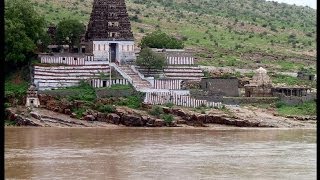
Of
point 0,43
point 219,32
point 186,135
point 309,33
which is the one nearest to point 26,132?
point 186,135

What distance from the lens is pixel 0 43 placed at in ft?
9.93

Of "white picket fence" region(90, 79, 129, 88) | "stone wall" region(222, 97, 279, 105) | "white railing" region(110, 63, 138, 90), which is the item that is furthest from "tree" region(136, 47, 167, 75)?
"stone wall" region(222, 97, 279, 105)

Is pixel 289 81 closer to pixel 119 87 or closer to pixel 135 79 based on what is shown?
pixel 135 79

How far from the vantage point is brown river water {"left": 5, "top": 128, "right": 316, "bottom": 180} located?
24703 millimetres

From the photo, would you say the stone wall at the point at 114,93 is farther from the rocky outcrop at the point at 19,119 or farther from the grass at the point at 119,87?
the rocky outcrop at the point at 19,119

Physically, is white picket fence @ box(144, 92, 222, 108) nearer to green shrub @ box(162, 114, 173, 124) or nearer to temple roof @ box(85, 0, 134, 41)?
green shrub @ box(162, 114, 173, 124)

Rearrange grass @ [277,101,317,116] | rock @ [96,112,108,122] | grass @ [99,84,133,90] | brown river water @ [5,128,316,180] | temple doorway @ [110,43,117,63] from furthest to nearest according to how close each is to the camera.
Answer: temple doorway @ [110,43,117,63], grass @ [99,84,133,90], grass @ [277,101,317,116], rock @ [96,112,108,122], brown river water @ [5,128,316,180]

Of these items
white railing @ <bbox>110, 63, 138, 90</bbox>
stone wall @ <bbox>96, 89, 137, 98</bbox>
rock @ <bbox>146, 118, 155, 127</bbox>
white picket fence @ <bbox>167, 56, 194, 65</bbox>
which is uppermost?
white picket fence @ <bbox>167, 56, 194, 65</bbox>

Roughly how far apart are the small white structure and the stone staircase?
Answer: 585cm

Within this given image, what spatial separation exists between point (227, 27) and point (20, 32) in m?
39.1

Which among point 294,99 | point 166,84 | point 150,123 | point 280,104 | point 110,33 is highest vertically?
point 110,33

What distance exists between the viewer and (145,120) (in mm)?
44938

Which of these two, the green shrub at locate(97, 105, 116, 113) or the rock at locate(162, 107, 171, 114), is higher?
the green shrub at locate(97, 105, 116, 113)

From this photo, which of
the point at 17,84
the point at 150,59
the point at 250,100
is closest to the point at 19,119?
the point at 17,84
